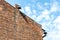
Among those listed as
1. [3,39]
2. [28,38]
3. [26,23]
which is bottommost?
[3,39]

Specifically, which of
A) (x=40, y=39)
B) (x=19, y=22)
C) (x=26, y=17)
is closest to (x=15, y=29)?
(x=19, y=22)

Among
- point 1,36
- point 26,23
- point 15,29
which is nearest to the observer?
point 1,36

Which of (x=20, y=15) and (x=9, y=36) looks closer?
(x=9, y=36)

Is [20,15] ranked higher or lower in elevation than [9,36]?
higher

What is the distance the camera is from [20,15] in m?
20.0

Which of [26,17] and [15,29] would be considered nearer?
[15,29]

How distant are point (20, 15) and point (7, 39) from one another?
3347mm

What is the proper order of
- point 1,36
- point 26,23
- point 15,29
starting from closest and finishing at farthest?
point 1,36 → point 15,29 → point 26,23

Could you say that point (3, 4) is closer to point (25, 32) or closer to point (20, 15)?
point (20, 15)

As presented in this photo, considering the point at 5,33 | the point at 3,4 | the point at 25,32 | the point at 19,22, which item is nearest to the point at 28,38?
the point at 25,32

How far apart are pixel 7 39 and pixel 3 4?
328cm

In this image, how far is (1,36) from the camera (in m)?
17.3

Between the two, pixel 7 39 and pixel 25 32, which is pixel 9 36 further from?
pixel 25 32

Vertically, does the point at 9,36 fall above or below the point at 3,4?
below
